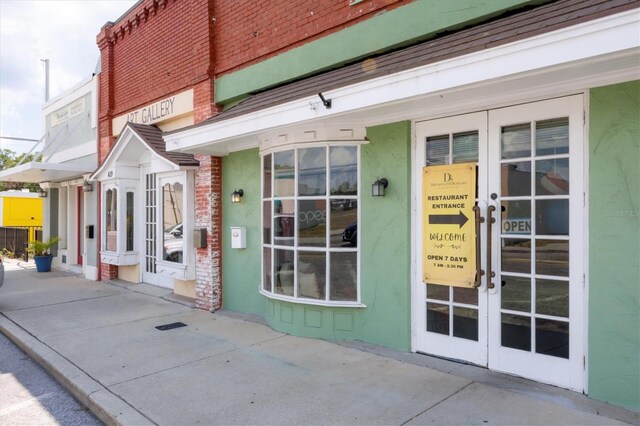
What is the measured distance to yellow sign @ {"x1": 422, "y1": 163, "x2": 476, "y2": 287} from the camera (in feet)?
15.6

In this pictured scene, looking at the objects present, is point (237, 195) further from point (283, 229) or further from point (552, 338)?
point (552, 338)

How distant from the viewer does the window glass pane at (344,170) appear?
575 centimetres

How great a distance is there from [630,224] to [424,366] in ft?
7.99

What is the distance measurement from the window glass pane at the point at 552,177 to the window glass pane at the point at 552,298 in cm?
87

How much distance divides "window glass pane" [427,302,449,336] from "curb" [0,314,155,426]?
312 cm

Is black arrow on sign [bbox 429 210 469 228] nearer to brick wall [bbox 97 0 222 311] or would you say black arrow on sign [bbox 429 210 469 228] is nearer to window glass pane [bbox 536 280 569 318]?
window glass pane [bbox 536 280 569 318]

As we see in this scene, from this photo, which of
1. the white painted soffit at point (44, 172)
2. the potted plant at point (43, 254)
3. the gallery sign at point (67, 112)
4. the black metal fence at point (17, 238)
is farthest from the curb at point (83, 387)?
the black metal fence at point (17, 238)

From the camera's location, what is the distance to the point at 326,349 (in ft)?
18.0

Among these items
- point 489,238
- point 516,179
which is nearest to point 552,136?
point 516,179

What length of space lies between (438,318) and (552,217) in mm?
1688

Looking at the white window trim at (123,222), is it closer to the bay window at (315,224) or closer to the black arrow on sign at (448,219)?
the bay window at (315,224)

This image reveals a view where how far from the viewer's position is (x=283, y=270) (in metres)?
6.24

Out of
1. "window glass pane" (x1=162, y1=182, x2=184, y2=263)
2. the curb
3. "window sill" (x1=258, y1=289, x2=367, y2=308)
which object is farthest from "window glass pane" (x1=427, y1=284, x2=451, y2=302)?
"window glass pane" (x1=162, y1=182, x2=184, y2=263)

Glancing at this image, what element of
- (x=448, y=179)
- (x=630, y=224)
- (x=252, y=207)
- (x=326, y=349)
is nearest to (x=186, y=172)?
(x=252, y=207)
